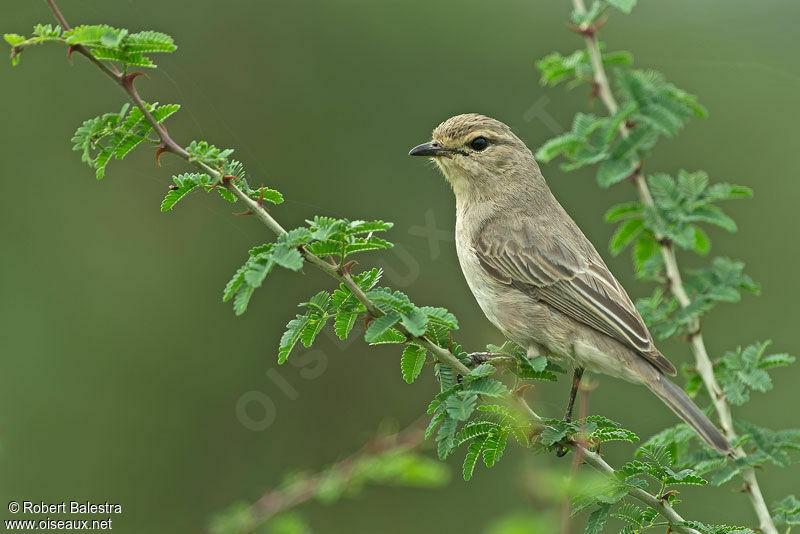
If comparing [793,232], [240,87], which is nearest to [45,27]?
[240,87]

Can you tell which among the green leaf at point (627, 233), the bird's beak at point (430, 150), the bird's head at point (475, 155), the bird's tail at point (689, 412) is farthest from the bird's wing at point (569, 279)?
the bird's beak at point (430, 150)

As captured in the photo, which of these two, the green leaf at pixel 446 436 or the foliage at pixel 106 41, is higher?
the foliage at pixel 106 41

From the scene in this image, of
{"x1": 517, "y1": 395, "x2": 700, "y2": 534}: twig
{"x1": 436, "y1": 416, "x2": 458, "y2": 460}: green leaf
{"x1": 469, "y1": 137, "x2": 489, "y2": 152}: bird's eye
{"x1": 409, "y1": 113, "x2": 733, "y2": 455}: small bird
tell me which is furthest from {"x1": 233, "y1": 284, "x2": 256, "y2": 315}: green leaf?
{"x1": 469, "y1": 137, "x2": 489, "y2": 152}: bird's eye

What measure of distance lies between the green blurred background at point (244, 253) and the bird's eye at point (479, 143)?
2.60 m

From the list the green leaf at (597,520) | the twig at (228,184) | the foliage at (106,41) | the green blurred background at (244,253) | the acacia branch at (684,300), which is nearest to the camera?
A: the foliage at (106,41)

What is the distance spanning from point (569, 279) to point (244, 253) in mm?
5609

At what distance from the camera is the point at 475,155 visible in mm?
5945

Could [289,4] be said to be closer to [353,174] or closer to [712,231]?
[353,174]

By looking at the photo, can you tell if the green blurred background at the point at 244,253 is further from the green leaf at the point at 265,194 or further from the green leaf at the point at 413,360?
the green leaf at the point at 265,194

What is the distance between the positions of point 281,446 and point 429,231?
284cm

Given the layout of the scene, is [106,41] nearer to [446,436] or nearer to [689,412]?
[446,436]

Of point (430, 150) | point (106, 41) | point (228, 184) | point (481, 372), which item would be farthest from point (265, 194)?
point (430, 150)

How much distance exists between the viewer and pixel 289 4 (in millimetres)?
11352

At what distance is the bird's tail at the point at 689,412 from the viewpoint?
4.08 metres
